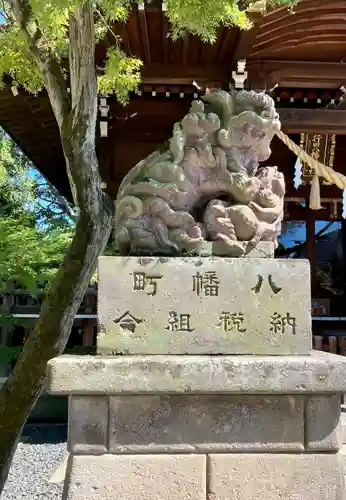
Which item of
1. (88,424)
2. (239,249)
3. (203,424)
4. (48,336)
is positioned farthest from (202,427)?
(48,336)

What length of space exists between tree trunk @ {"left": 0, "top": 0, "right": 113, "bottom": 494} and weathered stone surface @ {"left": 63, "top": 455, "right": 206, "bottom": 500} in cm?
164

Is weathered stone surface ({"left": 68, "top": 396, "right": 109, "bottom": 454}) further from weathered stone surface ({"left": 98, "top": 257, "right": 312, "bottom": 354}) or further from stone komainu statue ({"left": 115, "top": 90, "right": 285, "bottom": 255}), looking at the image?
stone komainu statue ({"left": 115, "top": 90, "right": 285, "bottom": 255})

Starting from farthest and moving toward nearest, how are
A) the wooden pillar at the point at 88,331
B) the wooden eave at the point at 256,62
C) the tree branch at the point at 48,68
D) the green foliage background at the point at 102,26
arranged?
1. the wooden pillar at the point at 88,331
2. the wooden eave at the point at 256,62
3. the tree branch at the point at 48,68
4. the green foliage background at the point at 102,26

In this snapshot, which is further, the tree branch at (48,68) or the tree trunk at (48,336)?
the tree branch at (48,68)

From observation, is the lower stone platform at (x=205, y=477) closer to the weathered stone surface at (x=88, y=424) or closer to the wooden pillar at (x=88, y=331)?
the weathered stone surface at (x=88, y=424)

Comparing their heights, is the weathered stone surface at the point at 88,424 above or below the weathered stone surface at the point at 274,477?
above

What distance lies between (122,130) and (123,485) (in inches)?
251

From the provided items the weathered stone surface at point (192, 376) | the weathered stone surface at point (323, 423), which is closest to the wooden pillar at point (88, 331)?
the weathered stone surface at point (192, 376)

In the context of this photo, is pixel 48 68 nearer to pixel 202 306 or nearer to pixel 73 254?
pixel 73 254

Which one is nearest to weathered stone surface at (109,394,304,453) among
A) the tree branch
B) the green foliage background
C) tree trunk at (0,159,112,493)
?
tree trunk at (0,159,112,493)

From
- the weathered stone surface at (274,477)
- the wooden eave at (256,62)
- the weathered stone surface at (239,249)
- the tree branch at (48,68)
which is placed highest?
the wooden eave at (256,62)

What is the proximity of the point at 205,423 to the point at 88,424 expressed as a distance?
0.52 meters

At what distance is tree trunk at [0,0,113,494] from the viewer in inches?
148

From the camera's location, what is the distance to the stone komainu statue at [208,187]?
8.41ft
